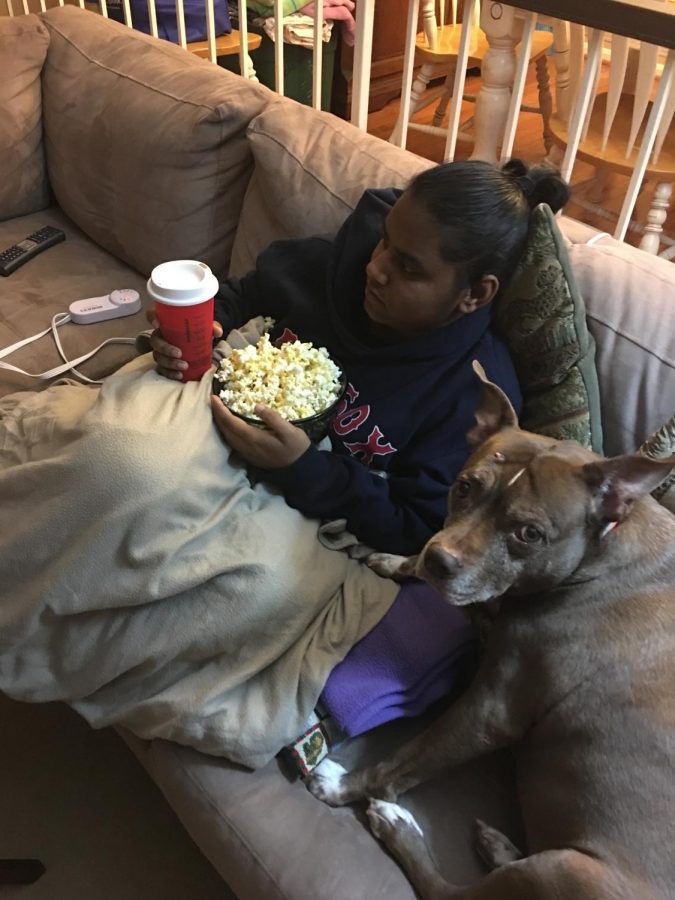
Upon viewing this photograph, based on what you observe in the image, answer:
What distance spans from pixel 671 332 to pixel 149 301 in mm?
1379

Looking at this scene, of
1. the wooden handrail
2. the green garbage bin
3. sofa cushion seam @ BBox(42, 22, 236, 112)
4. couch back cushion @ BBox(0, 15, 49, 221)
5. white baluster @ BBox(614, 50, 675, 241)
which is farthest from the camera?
the green garbage bin

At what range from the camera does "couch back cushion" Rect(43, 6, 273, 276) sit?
197 cm

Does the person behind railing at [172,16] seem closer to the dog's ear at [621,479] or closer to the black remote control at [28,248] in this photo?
the black remote control at [28,248]

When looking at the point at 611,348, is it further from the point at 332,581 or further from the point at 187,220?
the point at 187,220

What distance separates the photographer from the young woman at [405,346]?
1.30 meters

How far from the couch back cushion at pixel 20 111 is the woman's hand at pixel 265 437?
1467 mm

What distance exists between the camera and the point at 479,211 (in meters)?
1.29

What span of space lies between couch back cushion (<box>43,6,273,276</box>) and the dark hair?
827 mm

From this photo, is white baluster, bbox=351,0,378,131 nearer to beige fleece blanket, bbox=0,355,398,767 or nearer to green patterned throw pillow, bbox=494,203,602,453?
green patterned throw pillow, bbox=494,203,602,453

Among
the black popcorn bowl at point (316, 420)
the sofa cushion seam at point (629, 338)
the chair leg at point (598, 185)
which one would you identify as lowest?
the chair leg at point (598, 185)

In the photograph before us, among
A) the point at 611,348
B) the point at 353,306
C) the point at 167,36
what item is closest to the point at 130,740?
the point at 353,306

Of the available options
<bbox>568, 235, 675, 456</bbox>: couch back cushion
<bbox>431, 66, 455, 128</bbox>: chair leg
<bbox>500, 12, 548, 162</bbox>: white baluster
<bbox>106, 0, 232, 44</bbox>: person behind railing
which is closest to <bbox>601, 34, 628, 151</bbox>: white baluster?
<bbox>500, 12, 548, 162</bbox>: white baluster

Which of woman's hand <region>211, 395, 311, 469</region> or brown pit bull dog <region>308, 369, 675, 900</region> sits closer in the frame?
brown pit bull dog <region>308, 369, 675, 900</region>

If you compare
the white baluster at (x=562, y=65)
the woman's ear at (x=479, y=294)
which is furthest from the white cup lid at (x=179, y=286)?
the white baluster at (x=562, y=65)
